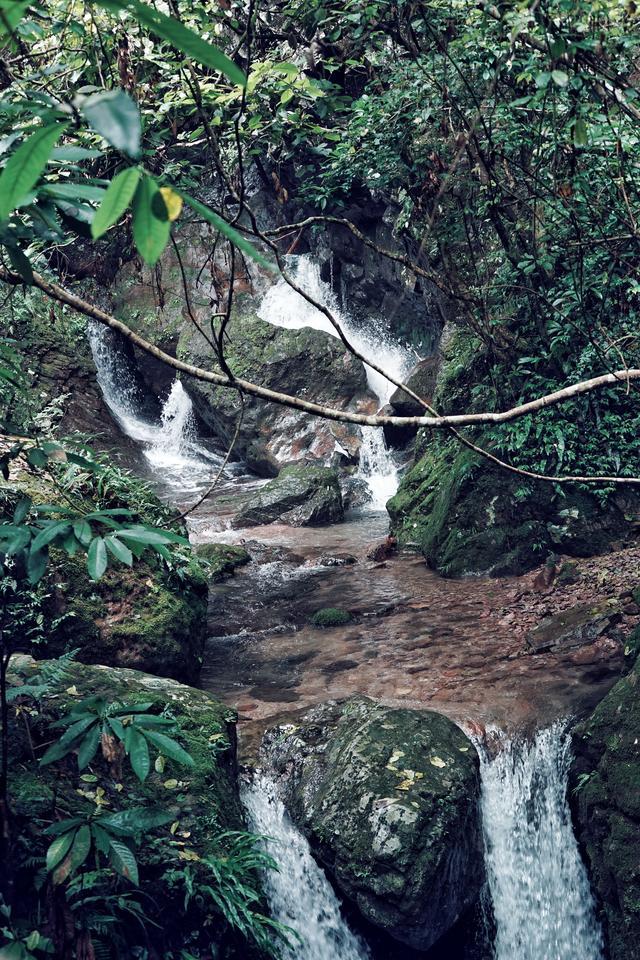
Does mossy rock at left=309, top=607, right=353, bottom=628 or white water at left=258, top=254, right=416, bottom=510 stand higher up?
white water at left=258, top=254, right=416, bottom=510

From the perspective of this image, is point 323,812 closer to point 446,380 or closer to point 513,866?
point 513,866

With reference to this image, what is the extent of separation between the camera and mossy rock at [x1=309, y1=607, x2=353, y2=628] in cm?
723

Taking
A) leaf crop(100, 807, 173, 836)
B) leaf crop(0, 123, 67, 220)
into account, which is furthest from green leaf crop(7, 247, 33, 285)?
leaf crop(100, 807, 173, 836)

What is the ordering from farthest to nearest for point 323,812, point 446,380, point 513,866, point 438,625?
1. point 446,380
2. point 438,625
3. point 513,866
4. point 323,812

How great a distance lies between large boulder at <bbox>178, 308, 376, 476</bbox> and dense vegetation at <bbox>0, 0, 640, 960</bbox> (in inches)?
190

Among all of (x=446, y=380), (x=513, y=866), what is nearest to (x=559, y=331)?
(x=446, y=380)

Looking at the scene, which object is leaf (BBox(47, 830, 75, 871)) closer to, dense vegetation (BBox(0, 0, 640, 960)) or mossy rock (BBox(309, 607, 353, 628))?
dense vegetation (BBox(0, 0, 640, 960))

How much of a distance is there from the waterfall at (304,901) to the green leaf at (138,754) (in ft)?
7.62

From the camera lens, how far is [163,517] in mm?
6199

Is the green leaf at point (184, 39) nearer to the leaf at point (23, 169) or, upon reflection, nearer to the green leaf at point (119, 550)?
the leaf at point (23, 169)

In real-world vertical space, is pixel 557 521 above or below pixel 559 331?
below

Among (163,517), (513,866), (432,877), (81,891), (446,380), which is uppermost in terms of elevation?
(446,380)

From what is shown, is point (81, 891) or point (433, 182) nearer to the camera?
point (81, 891)

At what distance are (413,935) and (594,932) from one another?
1330 millimetres
